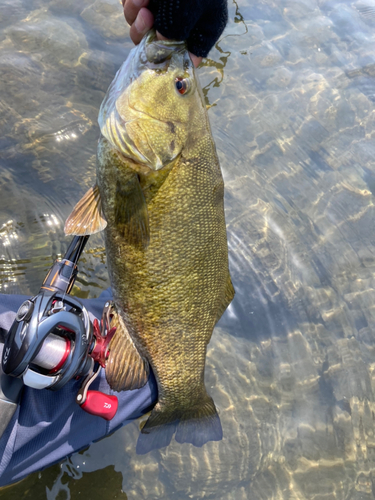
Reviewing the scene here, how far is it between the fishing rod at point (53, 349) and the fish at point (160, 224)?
137mm

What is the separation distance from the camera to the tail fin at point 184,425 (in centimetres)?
237

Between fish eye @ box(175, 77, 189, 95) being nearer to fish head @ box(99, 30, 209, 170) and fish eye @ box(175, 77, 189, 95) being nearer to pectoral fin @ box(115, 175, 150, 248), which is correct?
fish head @ box(99, 30, 209, 170)

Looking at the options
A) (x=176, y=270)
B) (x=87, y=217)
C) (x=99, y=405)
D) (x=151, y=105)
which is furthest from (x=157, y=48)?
(x=99, y=405)

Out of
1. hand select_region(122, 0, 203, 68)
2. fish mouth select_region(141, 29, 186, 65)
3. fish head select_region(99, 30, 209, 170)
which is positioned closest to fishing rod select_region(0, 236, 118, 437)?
fish head select_region(99, 30, 209, 170)

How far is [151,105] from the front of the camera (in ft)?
6.43

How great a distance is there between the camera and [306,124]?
484 centimetres

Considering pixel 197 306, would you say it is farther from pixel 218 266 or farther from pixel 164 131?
pixel 164 131

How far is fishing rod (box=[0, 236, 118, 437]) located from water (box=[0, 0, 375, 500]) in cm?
113

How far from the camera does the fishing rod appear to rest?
1600 mm

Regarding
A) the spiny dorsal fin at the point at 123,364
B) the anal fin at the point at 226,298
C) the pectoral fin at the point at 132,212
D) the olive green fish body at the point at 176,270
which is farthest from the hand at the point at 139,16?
Answer: the spiny dorsal fin at the point at 123,364

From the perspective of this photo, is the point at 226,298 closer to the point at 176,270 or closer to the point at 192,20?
the point at 176,270

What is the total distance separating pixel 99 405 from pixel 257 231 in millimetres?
2611

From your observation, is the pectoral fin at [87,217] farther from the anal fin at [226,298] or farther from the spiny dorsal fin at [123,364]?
the anal fin at [226,298]

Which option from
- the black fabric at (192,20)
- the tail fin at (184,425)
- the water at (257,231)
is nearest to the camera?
the black fabric at (192,20)
